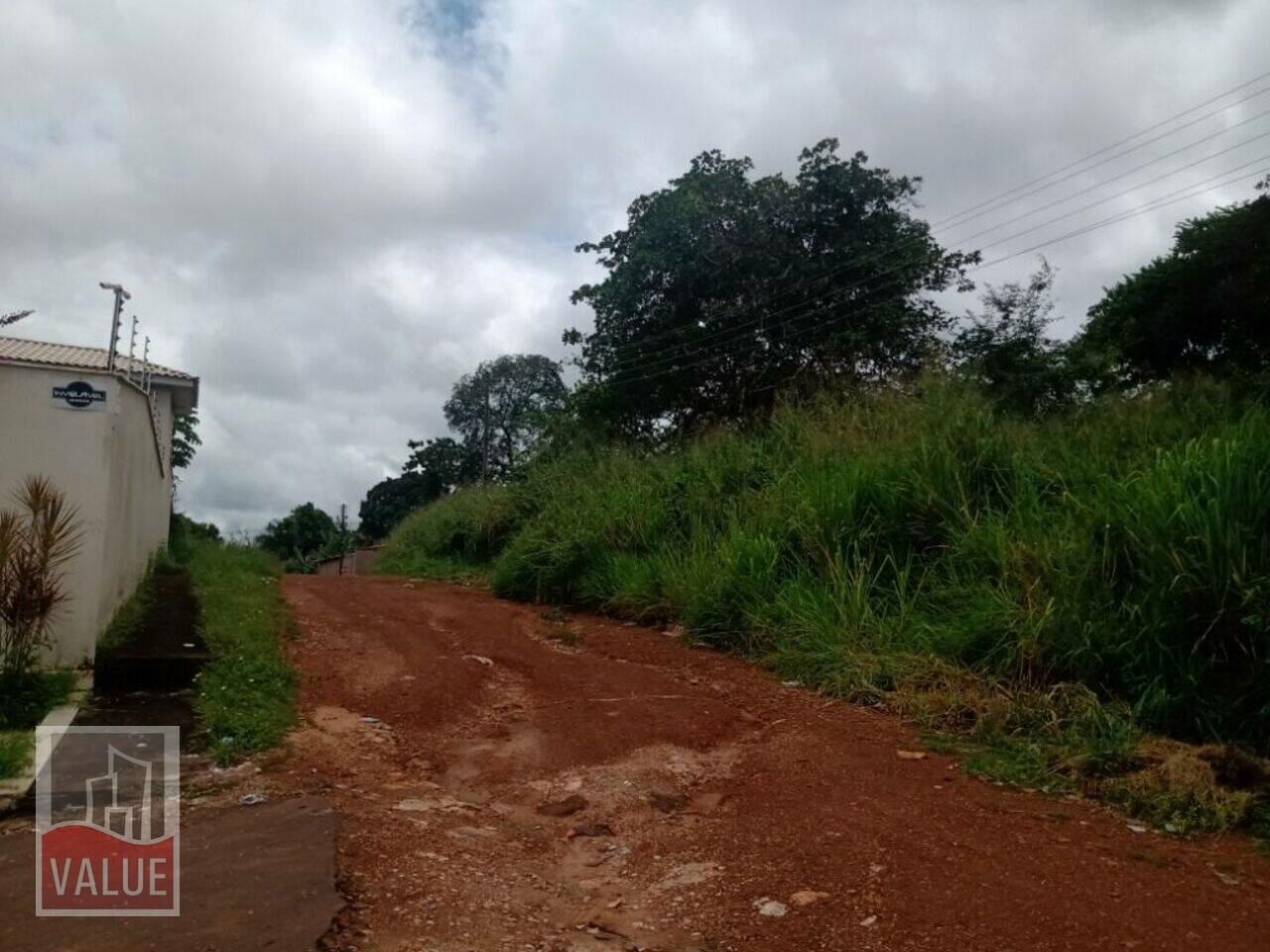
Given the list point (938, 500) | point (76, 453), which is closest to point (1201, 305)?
point (938, 500)

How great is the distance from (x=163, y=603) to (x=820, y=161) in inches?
522

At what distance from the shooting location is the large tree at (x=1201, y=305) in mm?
14445

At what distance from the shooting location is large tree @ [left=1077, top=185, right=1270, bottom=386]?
14445 mm

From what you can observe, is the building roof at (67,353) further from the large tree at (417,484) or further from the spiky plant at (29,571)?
the large tree at (417,484)

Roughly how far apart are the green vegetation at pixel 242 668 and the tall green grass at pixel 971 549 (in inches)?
132

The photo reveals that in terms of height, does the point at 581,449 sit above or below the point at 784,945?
→ above

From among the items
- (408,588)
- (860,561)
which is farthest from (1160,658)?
(408,588)

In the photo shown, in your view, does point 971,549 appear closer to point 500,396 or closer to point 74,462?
point 74,462

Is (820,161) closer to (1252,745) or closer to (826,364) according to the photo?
(826,364)

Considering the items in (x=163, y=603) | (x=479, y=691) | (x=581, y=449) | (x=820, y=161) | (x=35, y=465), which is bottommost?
(x=479, y=691)

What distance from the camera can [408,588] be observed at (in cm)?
1306

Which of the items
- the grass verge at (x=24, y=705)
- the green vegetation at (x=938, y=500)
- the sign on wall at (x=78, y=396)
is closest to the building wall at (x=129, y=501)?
the sign on wall at (x=78, y=396)

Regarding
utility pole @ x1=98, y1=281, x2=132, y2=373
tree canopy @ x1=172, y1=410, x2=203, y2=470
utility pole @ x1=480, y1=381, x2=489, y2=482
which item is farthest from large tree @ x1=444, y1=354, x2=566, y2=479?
utility pole @ x1=98, y1=281, x2=132, y2=373

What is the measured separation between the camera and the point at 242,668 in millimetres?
6203
